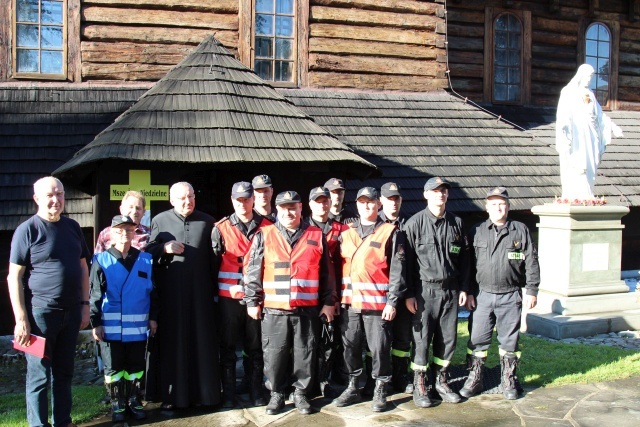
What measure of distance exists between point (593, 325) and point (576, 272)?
2.38ft

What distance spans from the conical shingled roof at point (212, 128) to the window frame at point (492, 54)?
559 cm

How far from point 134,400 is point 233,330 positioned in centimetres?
90

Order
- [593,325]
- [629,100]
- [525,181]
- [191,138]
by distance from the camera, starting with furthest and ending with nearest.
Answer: [629,100], [525,181], [593,325], [191,138]

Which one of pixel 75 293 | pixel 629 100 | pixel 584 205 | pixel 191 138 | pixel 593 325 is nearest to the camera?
pixel 75 293

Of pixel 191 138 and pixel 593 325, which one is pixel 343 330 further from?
pixel 593 325

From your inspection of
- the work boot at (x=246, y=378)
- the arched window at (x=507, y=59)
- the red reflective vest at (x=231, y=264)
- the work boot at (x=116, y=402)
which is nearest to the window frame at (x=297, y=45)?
the arched window at (x=507, y=59)

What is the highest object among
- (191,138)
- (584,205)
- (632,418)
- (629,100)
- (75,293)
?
(629,100)

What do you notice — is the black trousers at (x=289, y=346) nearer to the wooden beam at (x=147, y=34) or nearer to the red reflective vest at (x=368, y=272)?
the red reflective vest at (x=368, y=272)

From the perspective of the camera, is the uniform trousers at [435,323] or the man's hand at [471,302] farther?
the man's hand at [471,302]

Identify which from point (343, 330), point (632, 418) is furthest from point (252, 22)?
point (632, 418)

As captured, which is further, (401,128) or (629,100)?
(629,100)

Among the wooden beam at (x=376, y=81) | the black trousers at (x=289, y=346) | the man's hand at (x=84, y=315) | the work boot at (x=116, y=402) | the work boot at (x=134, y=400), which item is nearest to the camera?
the man's hand at (x=84, y=315)

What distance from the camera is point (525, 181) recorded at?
9.45m

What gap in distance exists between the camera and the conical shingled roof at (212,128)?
20.6 feet
